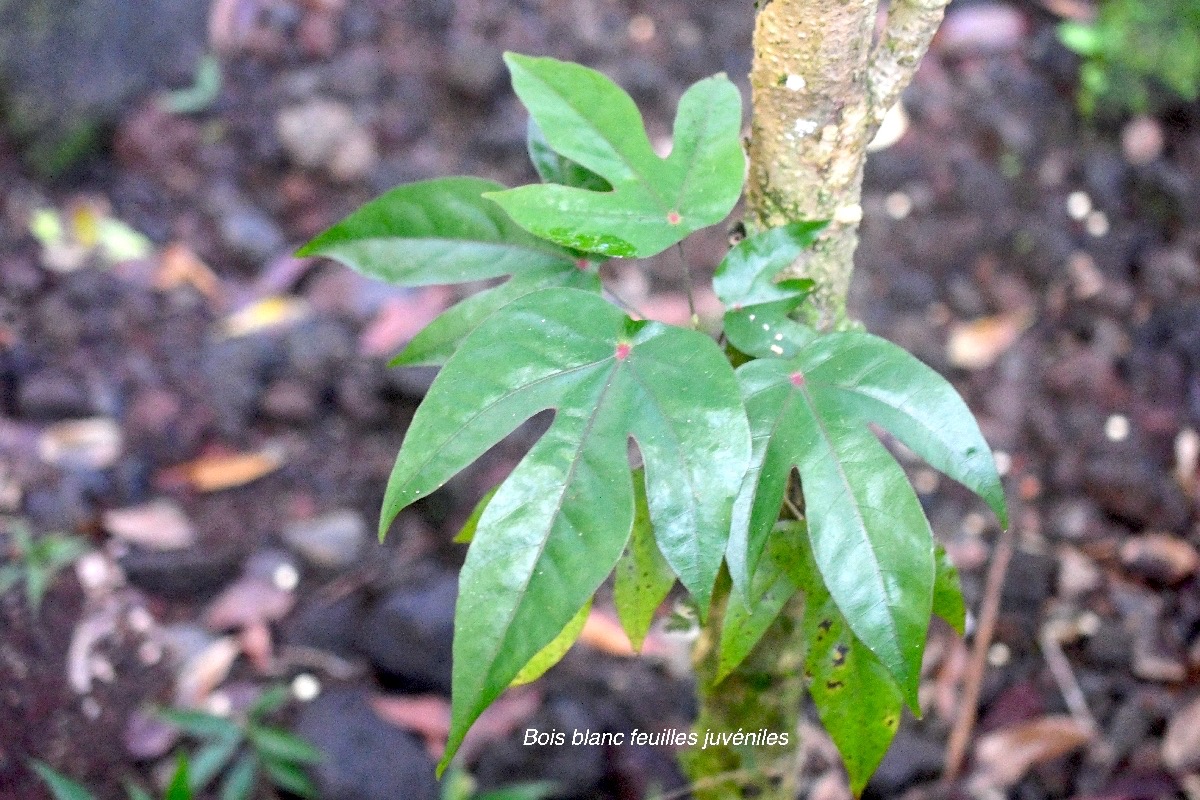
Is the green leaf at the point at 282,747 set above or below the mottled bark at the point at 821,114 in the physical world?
below

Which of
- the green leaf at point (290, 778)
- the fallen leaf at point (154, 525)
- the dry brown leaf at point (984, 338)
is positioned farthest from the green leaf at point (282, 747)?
the dry brown leaf at point (984, 338)

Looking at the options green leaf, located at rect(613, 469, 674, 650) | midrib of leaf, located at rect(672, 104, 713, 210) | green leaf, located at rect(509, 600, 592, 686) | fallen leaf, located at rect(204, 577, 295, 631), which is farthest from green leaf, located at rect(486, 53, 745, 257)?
fallen leaf, located at rect(204, 577, 295, 631)

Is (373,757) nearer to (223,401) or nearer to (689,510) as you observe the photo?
(223,401)

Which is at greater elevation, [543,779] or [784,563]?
[784,563]

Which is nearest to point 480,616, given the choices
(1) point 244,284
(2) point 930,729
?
(2) point 930,729

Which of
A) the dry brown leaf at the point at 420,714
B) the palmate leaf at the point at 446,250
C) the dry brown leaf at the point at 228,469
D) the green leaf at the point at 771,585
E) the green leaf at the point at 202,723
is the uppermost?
the palmate leaf at the point at 446,250

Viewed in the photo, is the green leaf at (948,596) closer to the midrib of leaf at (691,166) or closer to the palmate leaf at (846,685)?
the palmate leaf at (846,685)
